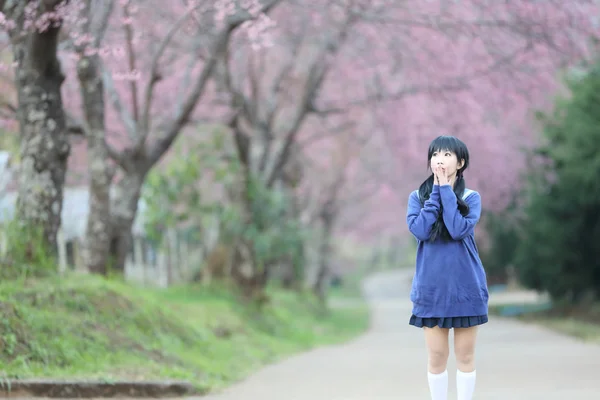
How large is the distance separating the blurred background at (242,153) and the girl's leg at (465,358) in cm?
296

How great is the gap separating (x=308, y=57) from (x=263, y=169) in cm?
647

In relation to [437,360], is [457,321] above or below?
above

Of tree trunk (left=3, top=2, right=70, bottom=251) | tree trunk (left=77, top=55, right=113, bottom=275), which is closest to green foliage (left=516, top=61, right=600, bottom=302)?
tree trunk (left=77, top=55, right=113, bottom=275)

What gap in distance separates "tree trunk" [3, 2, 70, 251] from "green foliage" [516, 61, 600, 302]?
11.7 meters

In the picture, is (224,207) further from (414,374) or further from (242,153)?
(414,374)

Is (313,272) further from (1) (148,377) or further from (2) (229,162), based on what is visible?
(1) (148,377)

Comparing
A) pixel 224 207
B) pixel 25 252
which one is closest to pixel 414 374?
pixel 25 252

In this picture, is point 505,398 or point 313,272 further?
point 313,272

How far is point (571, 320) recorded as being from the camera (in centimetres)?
2148

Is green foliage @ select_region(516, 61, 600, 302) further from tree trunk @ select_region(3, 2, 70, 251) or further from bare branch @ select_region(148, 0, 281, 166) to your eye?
tree trunk @ select_region(3, 2, 70, 251)

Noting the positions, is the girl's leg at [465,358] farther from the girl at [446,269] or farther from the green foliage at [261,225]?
the green foliage at [261,225]

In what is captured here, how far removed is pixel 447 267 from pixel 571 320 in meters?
17.8

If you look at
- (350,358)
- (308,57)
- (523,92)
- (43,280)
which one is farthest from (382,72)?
(43,280)

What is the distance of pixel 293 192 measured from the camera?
82.4 feet
